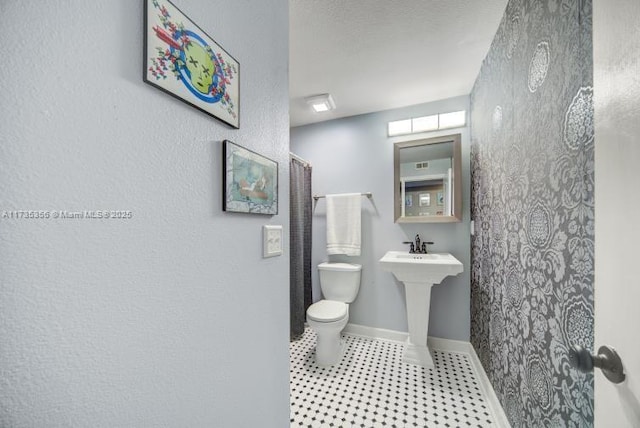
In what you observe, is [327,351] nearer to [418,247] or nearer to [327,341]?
[327,341]

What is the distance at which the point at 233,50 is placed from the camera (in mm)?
734

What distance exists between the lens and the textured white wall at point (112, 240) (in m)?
0.34

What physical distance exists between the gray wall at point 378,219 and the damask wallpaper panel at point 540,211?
530 millimetres

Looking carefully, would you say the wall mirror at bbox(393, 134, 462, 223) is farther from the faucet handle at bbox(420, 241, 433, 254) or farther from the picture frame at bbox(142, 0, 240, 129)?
the picture frame at bbox(142, 0, 240, 129)

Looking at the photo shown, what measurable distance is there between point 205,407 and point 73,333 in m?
0.41

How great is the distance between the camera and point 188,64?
573 mm

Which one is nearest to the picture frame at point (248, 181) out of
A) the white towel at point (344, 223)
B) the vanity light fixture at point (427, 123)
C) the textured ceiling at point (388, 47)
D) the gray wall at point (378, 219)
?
the textured ceiling at point (388, 47)

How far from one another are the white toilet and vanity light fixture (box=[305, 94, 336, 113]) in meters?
1.47

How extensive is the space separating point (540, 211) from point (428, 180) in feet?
4.01

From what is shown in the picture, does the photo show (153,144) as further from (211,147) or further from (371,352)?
(371,352)

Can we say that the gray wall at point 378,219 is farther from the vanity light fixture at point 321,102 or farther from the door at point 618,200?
the door at point 618,200

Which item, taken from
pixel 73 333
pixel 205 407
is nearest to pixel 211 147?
pixel 73 333

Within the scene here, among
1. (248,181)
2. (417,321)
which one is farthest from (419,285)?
(248,181)

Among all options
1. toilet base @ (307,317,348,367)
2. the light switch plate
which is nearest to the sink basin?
toilet base @ (307,317,348,367)
